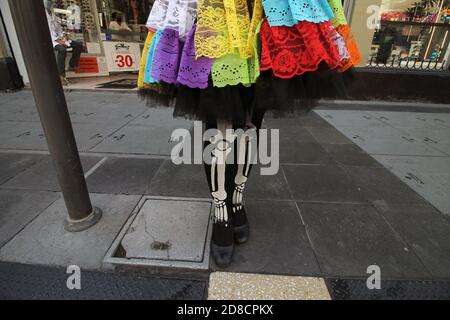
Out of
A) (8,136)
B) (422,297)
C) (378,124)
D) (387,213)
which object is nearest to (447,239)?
(387,213)

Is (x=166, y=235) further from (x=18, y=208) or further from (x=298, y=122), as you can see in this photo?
(x=298, y=122)

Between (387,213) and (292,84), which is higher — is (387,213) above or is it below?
below

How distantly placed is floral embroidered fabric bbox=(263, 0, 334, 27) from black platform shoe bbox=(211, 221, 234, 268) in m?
1.17

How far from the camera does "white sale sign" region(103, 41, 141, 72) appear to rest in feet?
25.5

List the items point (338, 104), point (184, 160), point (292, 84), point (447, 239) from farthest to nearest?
1. point (338, 104)
2. point (184, 160)
3. point (447, 239)
4. point (292, 84)

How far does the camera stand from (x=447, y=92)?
5.87 m

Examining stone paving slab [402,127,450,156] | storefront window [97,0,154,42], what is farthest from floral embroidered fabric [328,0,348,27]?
storefront window [97,0,154,42]

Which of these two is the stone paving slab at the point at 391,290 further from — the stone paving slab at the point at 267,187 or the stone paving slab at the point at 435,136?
the stone paving slab at the point at 435,136

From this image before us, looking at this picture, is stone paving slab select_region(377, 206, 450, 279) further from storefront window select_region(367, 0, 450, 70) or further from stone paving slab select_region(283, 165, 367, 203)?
storefront window select_region(367, 0, 450, 70)

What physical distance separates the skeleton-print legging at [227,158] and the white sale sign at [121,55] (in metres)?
7.41

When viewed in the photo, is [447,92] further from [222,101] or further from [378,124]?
[222,101]

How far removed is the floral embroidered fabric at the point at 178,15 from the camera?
1229 millimetres
